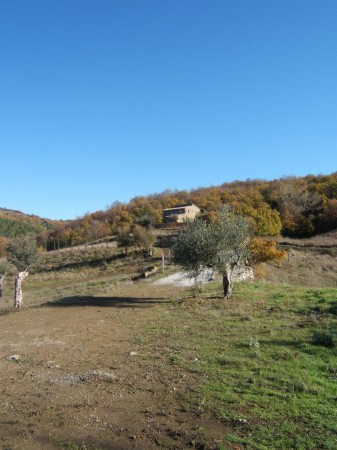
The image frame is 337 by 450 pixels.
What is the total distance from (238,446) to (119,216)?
13287 cm

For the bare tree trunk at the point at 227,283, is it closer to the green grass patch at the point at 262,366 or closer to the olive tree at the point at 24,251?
the green grass patch at the point at 262,366

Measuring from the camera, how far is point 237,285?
27.5m

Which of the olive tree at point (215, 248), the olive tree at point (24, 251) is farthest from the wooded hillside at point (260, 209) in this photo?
the olive tree at point (215, 248)

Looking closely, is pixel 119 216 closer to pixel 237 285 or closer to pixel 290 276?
pixel 290 276

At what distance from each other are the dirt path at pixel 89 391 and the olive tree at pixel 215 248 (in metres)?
5.81

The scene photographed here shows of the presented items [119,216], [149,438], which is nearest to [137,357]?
[149,438]

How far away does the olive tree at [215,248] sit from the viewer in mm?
22609

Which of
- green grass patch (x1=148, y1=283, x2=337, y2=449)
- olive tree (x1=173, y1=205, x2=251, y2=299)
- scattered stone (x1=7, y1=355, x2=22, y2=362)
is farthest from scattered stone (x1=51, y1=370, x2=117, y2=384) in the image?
olive tree (x1=173, y1=205, x2=251, y2=299)

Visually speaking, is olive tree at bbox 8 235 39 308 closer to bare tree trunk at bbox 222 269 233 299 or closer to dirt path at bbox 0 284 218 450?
dirt path at bbox 0 284 218 450

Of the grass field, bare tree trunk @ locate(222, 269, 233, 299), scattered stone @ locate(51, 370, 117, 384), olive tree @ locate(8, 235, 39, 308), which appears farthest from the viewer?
olive tree @ locate(8, 235, 39, 308)

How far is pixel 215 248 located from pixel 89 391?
13788 millimetres

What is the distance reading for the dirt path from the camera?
7.39 metres

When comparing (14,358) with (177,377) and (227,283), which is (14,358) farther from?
(227,283)

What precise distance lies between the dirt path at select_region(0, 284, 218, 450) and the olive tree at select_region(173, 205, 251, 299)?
19.1 feet
